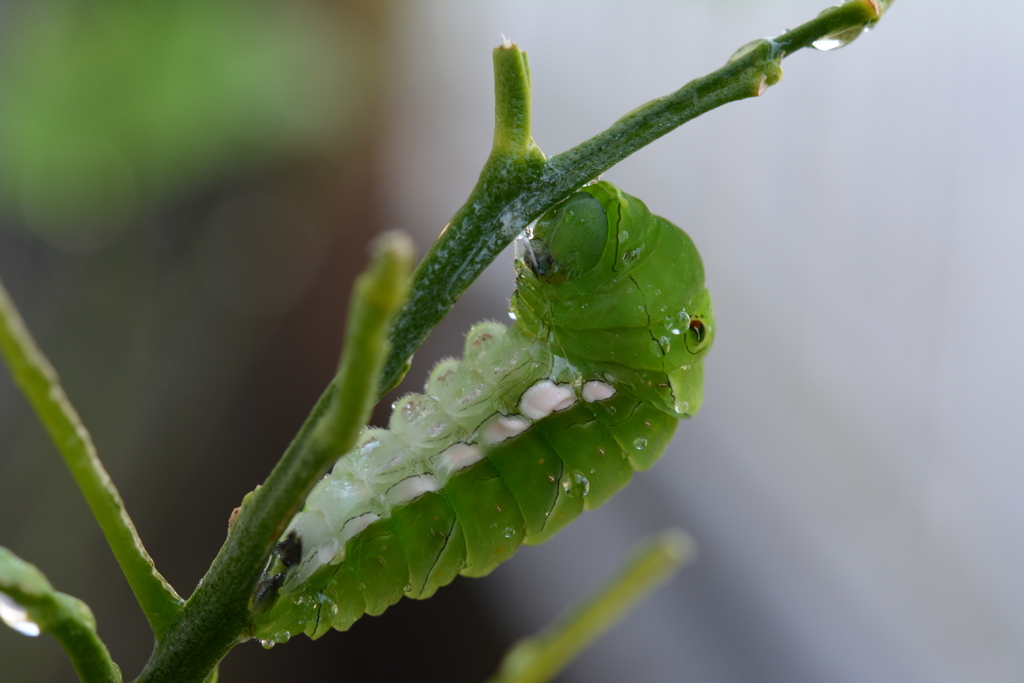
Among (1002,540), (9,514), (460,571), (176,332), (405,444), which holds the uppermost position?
(176,332)

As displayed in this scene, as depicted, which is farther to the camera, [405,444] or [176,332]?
[176,332]

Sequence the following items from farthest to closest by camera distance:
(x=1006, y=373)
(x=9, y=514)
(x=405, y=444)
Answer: (x=9, y=514)
(x=1006, y=373)
(x=405, y=444)

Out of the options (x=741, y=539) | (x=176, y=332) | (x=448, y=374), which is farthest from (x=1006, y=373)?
(x=176, y=332)

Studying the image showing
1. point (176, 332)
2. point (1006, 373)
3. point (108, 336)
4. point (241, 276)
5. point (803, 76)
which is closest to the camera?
point (1006, 373)

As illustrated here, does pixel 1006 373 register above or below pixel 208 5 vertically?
below

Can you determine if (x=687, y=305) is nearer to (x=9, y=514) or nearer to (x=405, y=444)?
(x=405, y=444)

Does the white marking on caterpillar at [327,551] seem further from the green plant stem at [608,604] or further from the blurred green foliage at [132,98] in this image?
the blurred green foliage at [132,98]

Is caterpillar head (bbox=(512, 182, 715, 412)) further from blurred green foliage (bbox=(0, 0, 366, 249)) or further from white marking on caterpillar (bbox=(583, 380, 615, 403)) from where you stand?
blurred green foliage (bbox=(0, 0, 366, 249))
